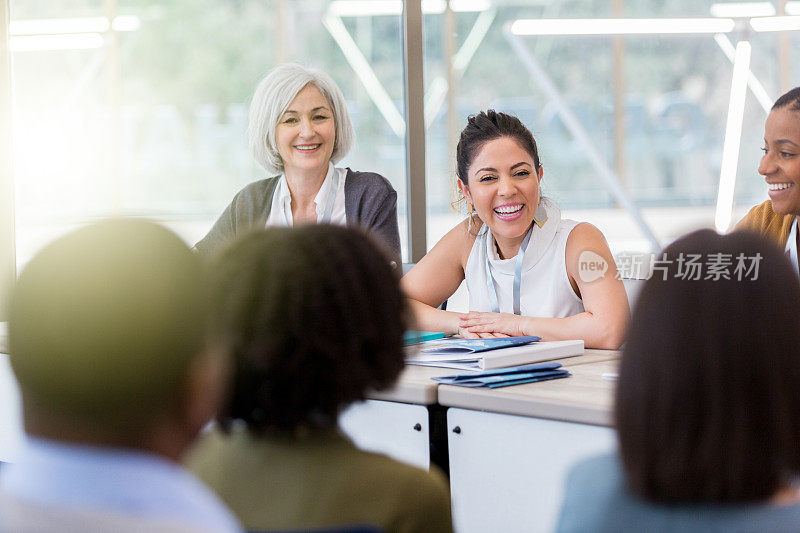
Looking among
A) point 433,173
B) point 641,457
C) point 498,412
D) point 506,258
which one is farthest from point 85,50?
point 641,457

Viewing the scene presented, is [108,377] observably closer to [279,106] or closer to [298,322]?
[298,322]

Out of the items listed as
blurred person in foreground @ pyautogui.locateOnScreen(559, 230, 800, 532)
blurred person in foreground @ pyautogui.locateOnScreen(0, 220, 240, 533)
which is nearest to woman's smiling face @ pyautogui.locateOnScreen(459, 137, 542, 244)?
blurred person in foreground @ pyautogui.locateOnScreen(559, 230, 800, 532)

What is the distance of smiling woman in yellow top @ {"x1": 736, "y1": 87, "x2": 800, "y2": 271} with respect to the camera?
2.70 metres

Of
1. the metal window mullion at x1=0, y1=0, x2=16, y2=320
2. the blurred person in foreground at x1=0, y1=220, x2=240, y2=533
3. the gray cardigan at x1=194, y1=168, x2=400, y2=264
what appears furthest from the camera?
the metal window mullion at x1=0, y1=0, x2=16, y2=320

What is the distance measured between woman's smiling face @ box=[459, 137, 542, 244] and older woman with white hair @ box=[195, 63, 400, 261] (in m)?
0.54

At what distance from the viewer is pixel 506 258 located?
2836 mm

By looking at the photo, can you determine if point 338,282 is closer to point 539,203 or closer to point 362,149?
point 539,203

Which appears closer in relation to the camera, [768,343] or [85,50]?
[768,343]

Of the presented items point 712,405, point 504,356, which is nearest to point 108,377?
point 712,405

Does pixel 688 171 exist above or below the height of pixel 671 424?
above

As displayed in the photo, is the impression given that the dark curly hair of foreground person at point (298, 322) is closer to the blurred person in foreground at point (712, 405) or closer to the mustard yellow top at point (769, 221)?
the blurred person in foreground at point (712, 405)

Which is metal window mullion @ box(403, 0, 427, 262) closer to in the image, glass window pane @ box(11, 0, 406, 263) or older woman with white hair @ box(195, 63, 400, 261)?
glass window pane @ box(11, 0, 406, 263)

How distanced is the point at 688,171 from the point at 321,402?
7.10 metres

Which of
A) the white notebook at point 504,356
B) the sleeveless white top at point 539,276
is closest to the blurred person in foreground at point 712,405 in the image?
the white notebook at point 504,356
